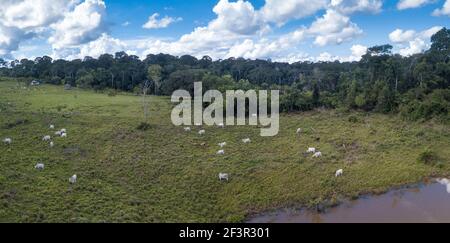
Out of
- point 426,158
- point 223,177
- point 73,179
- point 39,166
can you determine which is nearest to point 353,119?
point 426,158

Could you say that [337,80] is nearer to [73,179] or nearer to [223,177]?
[223,177]

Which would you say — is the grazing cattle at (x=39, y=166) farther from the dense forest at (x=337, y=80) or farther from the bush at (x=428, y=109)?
the bush at (x=428, y=109)

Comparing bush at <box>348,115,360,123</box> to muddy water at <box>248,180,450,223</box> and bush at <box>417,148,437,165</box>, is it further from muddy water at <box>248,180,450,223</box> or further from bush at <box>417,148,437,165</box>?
muddy water at <box>248,180,450,223</box>

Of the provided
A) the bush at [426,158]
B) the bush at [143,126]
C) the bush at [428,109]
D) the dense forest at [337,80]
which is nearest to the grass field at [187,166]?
the bush at [426,158]

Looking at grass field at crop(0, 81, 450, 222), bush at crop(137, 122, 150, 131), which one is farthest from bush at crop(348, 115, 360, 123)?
bush at crop(137, 122, 150, 131)
